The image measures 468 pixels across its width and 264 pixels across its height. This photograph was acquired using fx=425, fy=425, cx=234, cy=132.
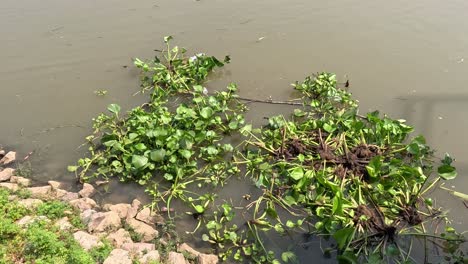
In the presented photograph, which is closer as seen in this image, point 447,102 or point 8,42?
point 447,102

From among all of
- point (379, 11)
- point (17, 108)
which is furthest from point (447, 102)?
point (17, 108)

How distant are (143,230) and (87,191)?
28.9 inches

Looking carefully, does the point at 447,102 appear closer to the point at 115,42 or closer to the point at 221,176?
the point at 221,176

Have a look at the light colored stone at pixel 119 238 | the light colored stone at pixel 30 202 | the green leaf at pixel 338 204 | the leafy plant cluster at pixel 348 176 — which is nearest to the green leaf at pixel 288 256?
the leafy plant cluster at pixel 348 176

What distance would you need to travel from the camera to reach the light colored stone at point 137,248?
2895 mm

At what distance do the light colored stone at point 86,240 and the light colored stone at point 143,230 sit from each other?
1.10 feet

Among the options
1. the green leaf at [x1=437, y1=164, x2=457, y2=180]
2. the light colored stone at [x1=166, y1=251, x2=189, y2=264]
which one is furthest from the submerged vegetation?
the light colored stone at [x1=166, y1=251, x2=189, y2=264]

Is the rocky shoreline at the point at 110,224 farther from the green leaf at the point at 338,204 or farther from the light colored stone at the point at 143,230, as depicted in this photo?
the green leaf at the point at 338,204

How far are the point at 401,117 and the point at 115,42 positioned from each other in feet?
12.1

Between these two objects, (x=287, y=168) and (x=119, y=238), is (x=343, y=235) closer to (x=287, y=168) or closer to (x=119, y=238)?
(x=287, y=168)

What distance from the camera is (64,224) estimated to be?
10.0 ft

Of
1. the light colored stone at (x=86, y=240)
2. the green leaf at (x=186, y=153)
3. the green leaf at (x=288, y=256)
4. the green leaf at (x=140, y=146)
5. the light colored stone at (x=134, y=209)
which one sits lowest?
the green leaf at (x=288, y=256)

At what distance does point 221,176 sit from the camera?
3.68 meters

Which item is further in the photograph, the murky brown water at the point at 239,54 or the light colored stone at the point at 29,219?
the murky brown water at the point at 239,54
